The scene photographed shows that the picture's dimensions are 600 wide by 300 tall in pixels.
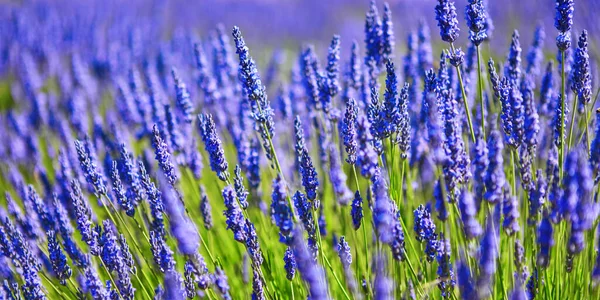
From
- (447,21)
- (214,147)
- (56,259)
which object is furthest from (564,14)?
(56,259)

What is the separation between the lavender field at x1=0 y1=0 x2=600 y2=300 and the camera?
5.04 ft

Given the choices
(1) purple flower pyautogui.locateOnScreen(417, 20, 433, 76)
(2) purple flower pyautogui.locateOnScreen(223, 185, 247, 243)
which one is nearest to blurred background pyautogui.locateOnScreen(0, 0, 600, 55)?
(1) purple flower pyautogui.locateOnScreen(417, 20, 433, 76)

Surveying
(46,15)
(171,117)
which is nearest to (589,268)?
(171,117)

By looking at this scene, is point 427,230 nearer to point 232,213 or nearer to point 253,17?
point 232,213

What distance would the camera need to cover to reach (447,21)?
1876mm

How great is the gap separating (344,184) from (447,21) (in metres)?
0.74

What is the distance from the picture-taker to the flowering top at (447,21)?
1.87 m

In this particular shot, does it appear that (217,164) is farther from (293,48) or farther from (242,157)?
(293,48)

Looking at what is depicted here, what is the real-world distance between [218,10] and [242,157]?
982 centimetres

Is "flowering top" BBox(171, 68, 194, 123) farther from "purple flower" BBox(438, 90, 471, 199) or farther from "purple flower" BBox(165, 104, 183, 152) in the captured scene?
"purple flower" BBox(438, 90, 471, 199)

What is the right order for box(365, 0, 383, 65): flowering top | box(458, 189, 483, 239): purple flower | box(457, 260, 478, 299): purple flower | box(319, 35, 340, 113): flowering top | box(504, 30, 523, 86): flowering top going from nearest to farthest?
box(457, 260, 478, 299): purple flower → box(458, 189, 483, 239): purple flower → box(504, 30, 523, 86): flowering top → box(319, 35, 340, 113): flowering top → box(365, 0, 383, 65): flowering top

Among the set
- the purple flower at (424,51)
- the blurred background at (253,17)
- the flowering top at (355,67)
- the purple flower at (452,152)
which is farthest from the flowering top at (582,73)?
the blurred background at (253,17)

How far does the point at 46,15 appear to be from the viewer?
8742mm

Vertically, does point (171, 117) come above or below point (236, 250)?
above
